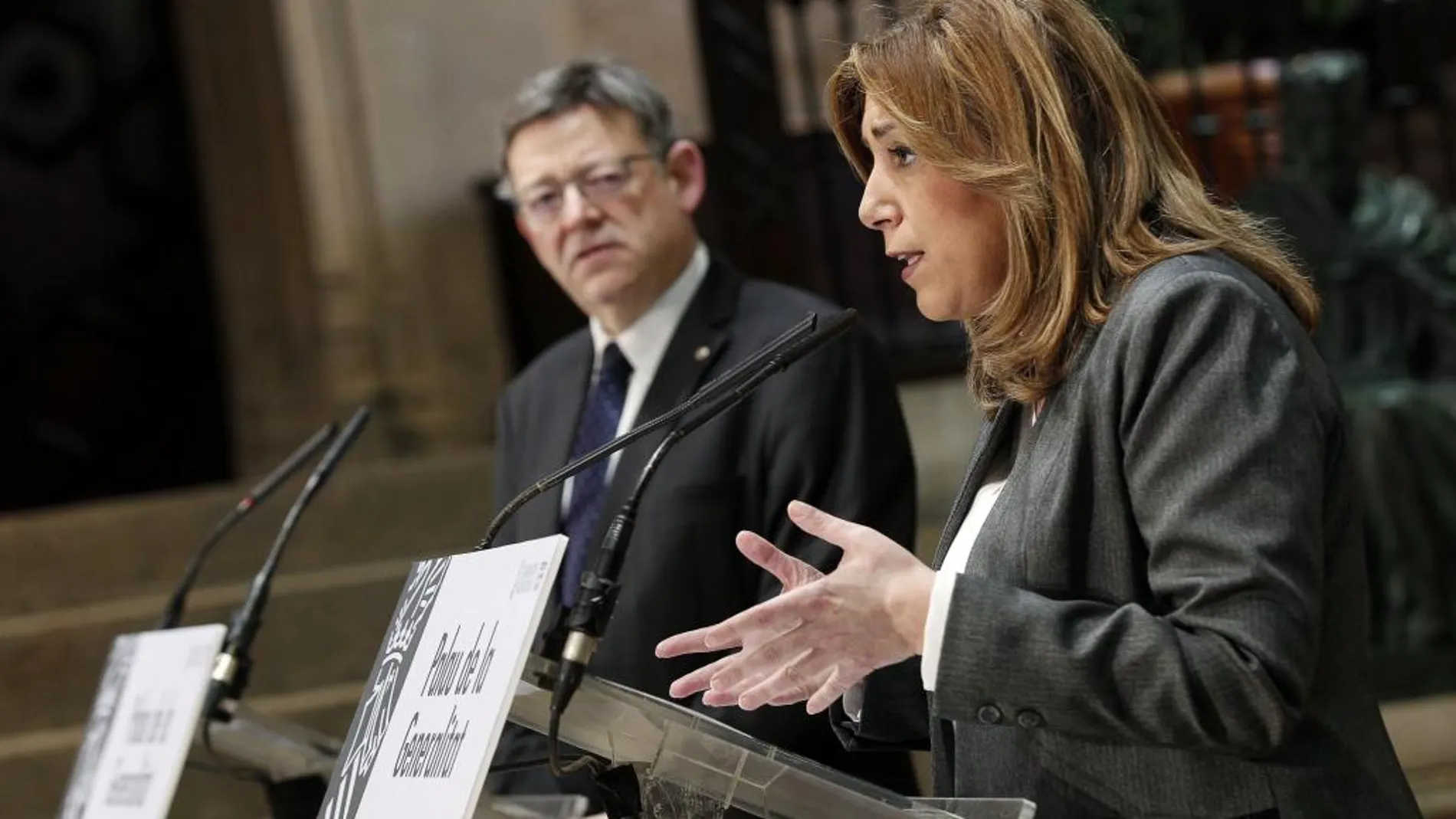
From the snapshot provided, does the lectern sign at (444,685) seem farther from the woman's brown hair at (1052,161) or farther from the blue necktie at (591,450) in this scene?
the blue necktie at (591,450)

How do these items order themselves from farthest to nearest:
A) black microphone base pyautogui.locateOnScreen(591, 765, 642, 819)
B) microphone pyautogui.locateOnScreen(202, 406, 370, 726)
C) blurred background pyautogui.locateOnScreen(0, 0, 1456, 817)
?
blurred background pyautogui.locateOnScreen(0, 0, 1456, 817) < microphone pyautogui.locateOnScreen(202, 406, 370, 726) < black microphone base pyautogui.locateOnScreen(591, 765, 642, 819)

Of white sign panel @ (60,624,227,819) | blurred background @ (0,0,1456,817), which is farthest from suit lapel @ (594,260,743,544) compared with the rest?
blurred background @ (0,0,1456,817)

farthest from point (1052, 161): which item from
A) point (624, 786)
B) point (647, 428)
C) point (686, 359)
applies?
point (686, 359)

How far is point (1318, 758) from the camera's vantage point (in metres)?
1.59

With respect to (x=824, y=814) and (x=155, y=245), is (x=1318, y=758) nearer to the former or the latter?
(x=824, y=814)

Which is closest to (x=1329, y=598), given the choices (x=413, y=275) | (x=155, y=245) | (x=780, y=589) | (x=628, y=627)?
(x=780, y=589)

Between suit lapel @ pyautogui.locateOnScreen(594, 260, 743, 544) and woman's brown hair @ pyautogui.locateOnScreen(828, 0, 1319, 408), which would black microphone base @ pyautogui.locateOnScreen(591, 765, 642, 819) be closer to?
woman's brown hair @ pyautogui.locateOnScreen(828, 0, 1319, 408)

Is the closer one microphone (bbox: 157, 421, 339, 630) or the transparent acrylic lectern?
the transparent acrylic lectern

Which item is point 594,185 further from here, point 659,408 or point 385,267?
point 385,267

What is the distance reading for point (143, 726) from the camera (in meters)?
2.40

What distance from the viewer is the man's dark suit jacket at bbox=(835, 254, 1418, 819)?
1493mm

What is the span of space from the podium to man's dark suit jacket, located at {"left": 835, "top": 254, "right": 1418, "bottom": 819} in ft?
0.30

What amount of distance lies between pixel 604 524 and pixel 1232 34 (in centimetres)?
379

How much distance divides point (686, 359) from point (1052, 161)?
47.4 inches
